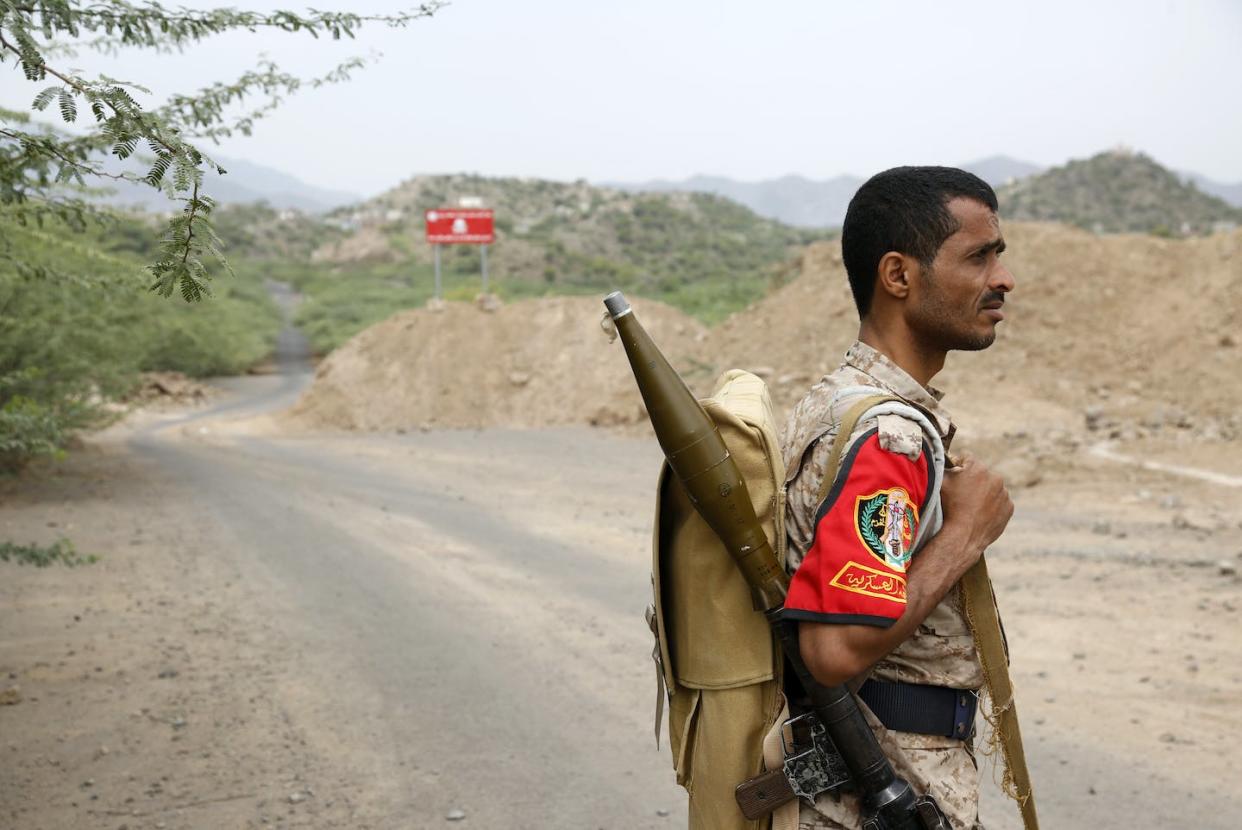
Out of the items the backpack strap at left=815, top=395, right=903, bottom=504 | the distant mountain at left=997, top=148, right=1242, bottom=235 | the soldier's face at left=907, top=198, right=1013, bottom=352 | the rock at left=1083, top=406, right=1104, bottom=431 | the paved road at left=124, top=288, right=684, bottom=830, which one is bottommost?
the paved road at left=124, top=288, right=684, bottom=830

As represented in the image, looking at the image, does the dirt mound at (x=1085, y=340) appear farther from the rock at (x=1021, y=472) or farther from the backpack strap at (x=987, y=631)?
the backpack strap at (x=987, y=631)

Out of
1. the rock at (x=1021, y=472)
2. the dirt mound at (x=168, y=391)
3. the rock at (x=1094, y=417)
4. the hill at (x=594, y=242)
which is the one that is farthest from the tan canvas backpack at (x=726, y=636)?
the hill at (x=594, y=242)

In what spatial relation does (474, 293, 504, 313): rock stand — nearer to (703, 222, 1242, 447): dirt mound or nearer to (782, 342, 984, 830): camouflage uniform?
(703, 222, 1242, 447): dirt mound

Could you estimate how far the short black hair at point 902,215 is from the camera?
6.14ft

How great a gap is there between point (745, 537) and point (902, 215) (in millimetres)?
614

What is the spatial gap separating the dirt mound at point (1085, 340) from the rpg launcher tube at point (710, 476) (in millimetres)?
11695

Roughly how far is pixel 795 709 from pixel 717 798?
20 centimetres

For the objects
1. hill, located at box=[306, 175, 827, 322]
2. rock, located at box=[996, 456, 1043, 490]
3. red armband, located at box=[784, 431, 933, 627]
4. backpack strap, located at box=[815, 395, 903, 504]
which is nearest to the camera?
red armband, located at box=[784, 431, 933, 627]

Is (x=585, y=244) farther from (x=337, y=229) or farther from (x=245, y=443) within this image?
(x=245, y=443)

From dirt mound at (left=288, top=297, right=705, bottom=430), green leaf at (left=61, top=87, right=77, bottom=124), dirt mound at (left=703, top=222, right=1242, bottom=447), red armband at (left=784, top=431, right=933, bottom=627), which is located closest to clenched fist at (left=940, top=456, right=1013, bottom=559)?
red armband at (left=784, top=431, right=933, bottom=627)

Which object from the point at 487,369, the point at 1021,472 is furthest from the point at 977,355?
the point at 487,369

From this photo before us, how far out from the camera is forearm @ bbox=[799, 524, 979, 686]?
5.44 ft

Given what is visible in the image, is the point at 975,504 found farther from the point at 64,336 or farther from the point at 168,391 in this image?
the point at 168,391

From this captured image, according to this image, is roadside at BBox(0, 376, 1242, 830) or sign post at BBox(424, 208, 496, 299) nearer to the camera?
roadside at BBox(0, 376, 1242, 830)
